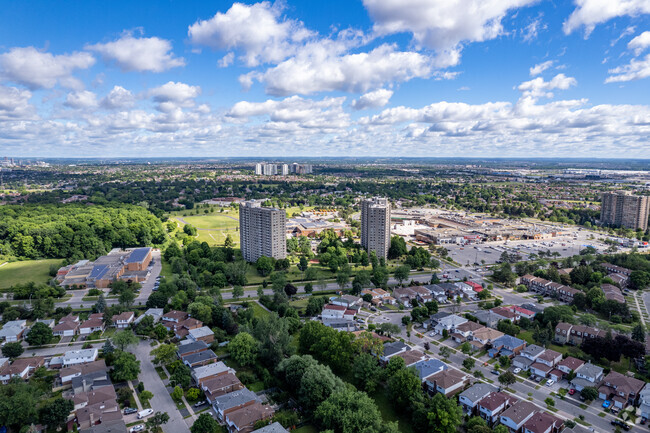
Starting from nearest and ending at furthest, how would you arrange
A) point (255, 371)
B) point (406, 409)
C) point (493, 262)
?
1. point (406, 409)
2. point (255, 371)
3. point (493, 262)

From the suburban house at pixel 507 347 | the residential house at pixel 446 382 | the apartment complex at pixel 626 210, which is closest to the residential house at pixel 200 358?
the residential house at pixel 446 382

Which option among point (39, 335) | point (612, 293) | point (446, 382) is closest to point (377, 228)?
point (612, 293)

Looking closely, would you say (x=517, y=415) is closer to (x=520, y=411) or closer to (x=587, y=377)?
(x=520, y=411)

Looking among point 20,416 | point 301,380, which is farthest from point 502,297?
point 20,416

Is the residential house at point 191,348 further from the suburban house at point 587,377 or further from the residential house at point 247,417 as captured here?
the suburban house at point 587,377

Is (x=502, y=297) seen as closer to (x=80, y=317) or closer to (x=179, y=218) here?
Result: (x=80, y=317)

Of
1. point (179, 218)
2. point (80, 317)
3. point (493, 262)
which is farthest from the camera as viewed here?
point (179, 218)

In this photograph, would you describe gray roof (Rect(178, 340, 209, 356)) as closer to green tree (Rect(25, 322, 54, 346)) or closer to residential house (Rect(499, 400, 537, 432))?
green tree (Rect(25, 322, 54, 346))
